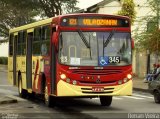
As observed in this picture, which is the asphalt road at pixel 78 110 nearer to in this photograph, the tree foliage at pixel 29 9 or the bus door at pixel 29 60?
the bus door at pixel 29 60

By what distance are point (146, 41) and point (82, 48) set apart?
62.8ft

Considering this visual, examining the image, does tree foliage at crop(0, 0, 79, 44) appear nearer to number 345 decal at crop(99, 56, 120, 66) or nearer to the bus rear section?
the bus rear section

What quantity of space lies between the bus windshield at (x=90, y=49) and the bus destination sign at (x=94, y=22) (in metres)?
0.29

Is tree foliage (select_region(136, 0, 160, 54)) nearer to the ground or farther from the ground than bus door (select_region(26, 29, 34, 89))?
farther from the ground

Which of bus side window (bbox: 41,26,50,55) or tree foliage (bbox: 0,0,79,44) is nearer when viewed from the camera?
bus side window (bbox: 41,26,50,55)

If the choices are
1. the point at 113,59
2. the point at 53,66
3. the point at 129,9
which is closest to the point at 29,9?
the point at 129,9

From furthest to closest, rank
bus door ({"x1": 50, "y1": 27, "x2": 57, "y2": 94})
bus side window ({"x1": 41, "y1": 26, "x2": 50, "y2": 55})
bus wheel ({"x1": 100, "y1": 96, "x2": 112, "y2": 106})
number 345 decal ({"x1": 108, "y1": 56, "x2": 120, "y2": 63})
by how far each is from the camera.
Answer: bus wheel ({"x1": 100, "y1": 96, "x2": 112, "y2": 106}) → bus side window ({"x1": 41, "y1": 26, "x2": 50, "y2": 55}) → bus door ({"x1": 50, "y1": 27, "x2": 57, "y2": 94}) → number 345 decal ({"x1": 108, "y1": 56, "x2": 120, "y2": 63})

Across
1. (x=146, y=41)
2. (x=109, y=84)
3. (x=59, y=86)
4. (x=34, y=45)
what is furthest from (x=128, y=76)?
(x=146, y=41)

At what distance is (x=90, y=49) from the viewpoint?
17516 millimetres

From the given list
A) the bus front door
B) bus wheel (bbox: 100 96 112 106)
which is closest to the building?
the bus front door

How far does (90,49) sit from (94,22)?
979mm

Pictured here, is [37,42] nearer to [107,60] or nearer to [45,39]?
[45,39]

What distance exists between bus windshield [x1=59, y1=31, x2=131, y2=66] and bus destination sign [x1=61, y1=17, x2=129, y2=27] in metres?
0.29

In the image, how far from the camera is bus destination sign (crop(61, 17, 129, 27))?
17694 millimetres
